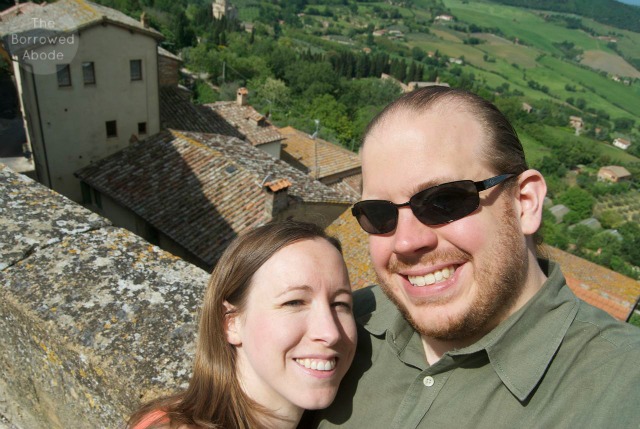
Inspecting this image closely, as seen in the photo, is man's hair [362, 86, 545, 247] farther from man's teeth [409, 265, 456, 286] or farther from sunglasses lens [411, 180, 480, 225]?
man's teeth [409, 265, 456, 286]

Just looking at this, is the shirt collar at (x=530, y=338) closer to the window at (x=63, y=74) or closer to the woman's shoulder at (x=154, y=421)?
the woman's shoulder at (x=154, y=421)

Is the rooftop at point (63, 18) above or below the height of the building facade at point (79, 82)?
above

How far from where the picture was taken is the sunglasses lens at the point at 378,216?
1.87 meters

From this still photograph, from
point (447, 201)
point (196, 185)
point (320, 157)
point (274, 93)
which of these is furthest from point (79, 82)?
point (274, 93)

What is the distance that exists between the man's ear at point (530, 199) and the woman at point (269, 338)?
0.74 metres

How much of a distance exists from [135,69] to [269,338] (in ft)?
56.8

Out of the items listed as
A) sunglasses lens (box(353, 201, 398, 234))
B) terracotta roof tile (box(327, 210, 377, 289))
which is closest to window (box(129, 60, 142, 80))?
terracotta roof tile (box(327, 210, 377, 289))

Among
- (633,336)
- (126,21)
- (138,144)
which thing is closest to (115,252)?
(633,336)

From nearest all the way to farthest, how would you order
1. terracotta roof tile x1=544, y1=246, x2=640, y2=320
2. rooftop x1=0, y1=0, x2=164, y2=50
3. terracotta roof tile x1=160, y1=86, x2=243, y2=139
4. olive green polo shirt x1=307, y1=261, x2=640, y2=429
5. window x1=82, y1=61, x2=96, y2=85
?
1. olive green polo shirt x1=307, y1=261, x2=640, y2=429
2. terracotta roof tile x1=544, y1=246, x2=640, y2=320
3. rooftop x1=0, y1=0, x2=164, y2=50
4. window x1=82, y1=61, x2=96, y2=85
5. terracotta roof tile x1=160, y1=86, x2=243, y2=139

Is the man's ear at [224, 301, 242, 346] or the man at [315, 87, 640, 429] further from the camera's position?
the man's ear at [224, 301, 242, 346]

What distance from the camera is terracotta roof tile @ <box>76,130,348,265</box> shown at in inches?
483

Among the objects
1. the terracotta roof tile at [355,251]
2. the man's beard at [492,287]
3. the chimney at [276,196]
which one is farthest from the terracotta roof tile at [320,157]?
the man's beard at [492,287]

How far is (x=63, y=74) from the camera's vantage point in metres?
15.0

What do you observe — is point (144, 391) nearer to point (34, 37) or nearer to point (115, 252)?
point (115, 252)
